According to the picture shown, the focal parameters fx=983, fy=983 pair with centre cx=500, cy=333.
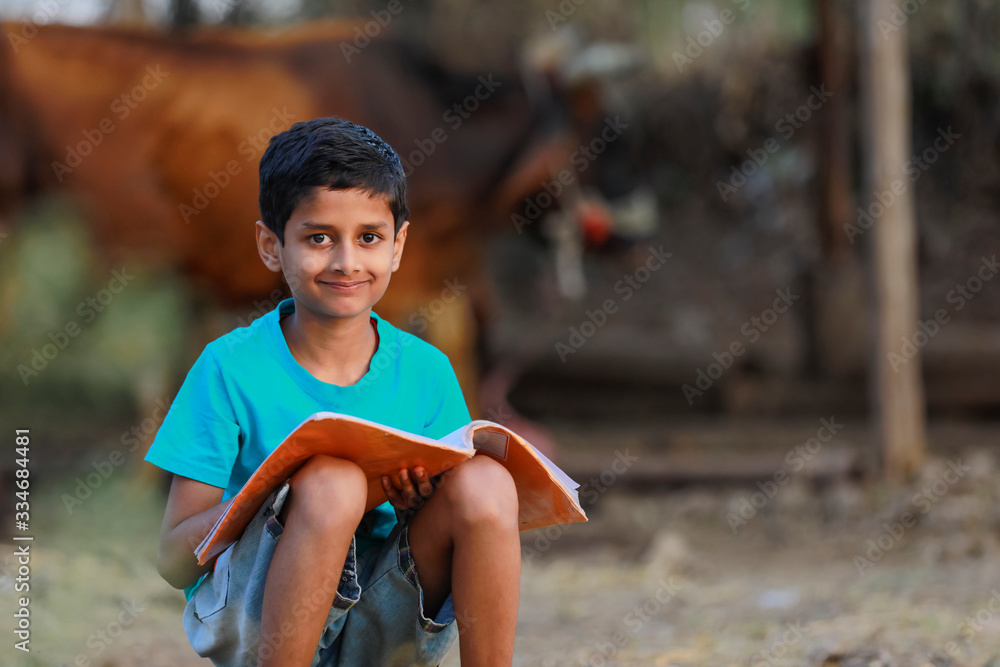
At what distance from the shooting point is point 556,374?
22.6 feet

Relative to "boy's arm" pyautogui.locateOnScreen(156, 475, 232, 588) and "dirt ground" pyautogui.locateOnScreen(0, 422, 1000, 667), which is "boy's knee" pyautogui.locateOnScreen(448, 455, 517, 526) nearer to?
"boy's arm" pyautogui.locateOnScreen(156, 475, 232, 588)

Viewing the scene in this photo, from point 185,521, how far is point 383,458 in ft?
1.03

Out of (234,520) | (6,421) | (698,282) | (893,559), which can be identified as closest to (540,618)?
(893,559)

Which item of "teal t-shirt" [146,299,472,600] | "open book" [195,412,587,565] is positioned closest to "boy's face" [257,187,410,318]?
"teal t-shirt" [146,299,472,600]

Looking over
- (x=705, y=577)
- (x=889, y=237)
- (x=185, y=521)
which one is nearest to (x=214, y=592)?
(x=185, y=521)

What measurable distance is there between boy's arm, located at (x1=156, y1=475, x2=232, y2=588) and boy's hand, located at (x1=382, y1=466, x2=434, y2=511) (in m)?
0.23

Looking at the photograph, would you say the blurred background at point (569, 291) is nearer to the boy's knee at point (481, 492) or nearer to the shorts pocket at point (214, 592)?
the shorts pocket at point (214, 592)

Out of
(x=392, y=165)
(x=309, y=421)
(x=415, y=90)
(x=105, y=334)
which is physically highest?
(x=415, y=90)

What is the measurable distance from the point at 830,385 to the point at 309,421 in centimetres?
561

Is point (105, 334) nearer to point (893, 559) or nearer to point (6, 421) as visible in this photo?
point (6, 421)

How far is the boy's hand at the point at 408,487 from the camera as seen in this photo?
1.40m

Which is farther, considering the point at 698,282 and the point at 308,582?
the point at 698,282

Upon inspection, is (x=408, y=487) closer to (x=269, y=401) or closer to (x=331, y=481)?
(x=331, y=481)

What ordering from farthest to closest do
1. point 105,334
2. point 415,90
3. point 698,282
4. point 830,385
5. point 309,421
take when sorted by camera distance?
1. point 698,282
2. point 830,385
3. point 415,90
4. point 105,334
5. point 309,421
